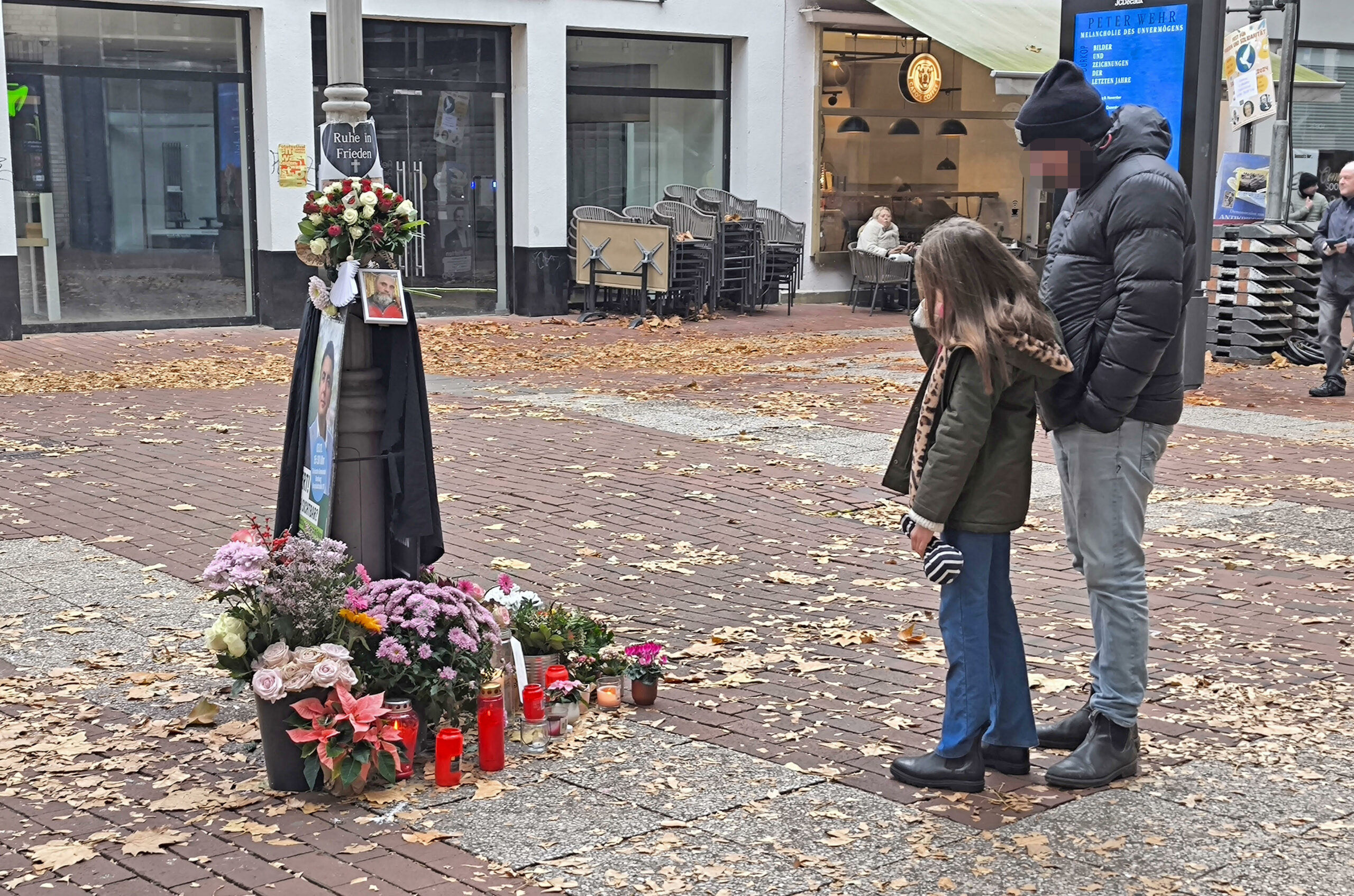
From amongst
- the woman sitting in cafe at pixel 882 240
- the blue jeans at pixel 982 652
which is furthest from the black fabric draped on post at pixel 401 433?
the woman sitting in cafe at pixel 882 240

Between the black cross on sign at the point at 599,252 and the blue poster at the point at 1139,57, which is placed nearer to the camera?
the blue poster at the point at 1139,57

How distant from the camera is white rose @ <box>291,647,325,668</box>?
4.53 meters

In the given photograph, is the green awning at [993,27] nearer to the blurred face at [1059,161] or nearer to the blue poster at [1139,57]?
the blue poster at [1139,57]

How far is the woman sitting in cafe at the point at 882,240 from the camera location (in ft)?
68.5

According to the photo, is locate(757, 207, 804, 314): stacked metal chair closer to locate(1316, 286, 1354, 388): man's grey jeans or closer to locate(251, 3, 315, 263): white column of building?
locate(251, 3, 315, 263): white column of building

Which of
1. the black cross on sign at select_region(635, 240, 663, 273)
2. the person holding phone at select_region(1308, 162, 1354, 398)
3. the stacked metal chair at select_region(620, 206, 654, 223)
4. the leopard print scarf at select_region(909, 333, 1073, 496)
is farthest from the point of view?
the stacked metal chair at select_region(620, 206, 654, 223)

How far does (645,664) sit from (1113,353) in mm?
1906

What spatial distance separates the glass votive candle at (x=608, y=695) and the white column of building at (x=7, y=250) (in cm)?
1368

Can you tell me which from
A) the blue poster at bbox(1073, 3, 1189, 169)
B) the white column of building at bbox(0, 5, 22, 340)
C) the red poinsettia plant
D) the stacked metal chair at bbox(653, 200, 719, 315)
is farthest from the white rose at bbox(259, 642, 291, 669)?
the stacked metal chair at bbox(653, 200, 719, 315)

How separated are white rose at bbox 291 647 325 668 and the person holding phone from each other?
434 inches

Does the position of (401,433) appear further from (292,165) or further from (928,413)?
(292,165)

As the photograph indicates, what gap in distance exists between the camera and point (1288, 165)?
70.7ft

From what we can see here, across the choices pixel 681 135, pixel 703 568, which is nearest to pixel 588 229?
pixel 681 135

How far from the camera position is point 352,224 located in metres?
5.09
